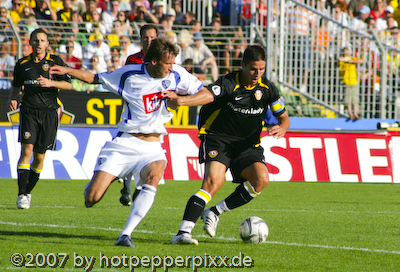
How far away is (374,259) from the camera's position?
5.58m

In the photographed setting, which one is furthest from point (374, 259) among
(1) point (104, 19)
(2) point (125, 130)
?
(1) point (104, 19)

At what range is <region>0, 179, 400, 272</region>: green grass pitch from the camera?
5.23 meters

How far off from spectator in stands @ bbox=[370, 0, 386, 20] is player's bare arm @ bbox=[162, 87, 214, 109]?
650 inches

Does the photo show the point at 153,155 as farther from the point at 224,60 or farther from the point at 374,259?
the point at 224,60

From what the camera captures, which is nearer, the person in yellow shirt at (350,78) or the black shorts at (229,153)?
the black shorts at (229,153)

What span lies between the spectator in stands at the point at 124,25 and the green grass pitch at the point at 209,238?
7419 millimetres

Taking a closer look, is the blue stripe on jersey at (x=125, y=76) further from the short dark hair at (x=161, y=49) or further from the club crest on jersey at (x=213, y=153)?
the club crest on jersey at (x=213, y=153)

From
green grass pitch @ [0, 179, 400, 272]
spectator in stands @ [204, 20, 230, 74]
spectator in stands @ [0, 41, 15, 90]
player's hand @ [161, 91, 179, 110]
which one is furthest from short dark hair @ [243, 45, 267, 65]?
spectator in stands @ [0, 41, 15, 90]

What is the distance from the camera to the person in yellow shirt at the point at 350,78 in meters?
17.7

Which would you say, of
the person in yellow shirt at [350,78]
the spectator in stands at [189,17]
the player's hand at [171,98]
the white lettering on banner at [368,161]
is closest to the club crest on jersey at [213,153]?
the player's hand at [171,98]

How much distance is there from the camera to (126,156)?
6.11 meters

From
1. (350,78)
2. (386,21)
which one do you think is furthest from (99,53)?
(386,21)

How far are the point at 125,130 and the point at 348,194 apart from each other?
6.79 m

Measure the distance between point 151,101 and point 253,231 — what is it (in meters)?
1.63
